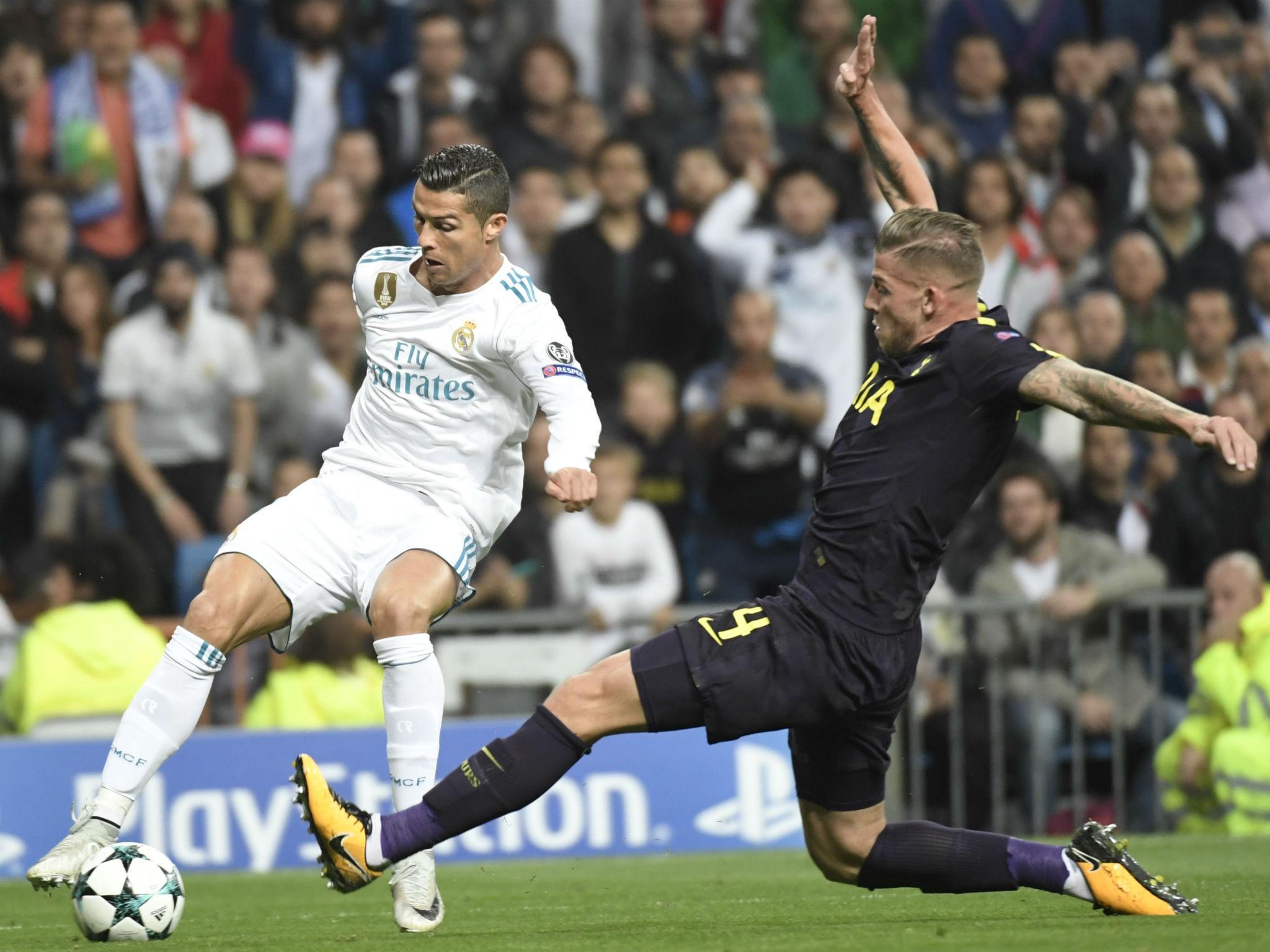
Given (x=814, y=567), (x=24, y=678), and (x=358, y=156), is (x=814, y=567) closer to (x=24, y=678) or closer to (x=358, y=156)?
(x=24, y=678)

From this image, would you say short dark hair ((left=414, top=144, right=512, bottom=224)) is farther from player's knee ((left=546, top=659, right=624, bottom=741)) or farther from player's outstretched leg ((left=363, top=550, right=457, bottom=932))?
player's knee ((left=546, top=659, right=624, bottom=741))

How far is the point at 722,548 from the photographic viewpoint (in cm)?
1230

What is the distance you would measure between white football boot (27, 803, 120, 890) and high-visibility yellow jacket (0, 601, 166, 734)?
13.9 feet

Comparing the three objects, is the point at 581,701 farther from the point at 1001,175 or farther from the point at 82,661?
the point at 1001,175

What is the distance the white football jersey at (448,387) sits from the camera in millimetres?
7043

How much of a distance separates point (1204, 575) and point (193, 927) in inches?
268

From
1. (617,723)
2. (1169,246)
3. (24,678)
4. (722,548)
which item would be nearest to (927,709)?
(722,548)

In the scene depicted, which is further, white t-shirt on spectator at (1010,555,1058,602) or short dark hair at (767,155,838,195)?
short dark hair at (767,155,838,195)

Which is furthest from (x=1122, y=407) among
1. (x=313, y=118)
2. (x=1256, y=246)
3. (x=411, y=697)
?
(x=313, y=118)

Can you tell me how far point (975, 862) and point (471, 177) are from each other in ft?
9.21

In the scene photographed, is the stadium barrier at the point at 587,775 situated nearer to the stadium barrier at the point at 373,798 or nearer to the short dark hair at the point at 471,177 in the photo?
the stadium barrier at the point at 373,798

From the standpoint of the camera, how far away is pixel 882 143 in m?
7.08

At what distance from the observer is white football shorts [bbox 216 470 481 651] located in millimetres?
6945

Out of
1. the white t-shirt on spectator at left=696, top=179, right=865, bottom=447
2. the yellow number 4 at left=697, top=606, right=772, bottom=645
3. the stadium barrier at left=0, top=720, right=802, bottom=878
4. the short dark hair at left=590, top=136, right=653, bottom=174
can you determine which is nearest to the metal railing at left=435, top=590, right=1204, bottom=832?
the stadium barrier at left=0, top=720, right=802, bottom=878
